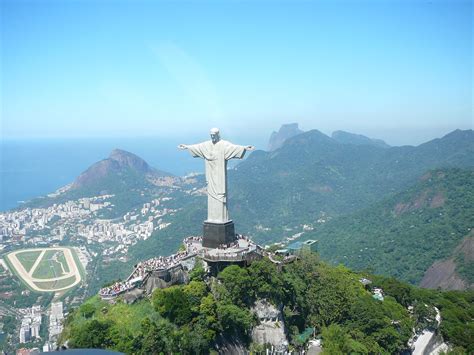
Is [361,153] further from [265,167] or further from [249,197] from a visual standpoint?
[249,197]

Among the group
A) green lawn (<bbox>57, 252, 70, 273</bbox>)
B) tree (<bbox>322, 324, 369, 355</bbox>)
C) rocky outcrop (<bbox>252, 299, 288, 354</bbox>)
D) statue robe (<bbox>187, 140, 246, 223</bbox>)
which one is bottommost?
green lawn (<bbox>57, 252, 70, 273</bbox>)

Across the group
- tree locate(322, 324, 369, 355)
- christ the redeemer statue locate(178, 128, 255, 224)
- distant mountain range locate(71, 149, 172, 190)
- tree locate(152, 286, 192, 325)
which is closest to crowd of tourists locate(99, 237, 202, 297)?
tree locate(152, 286, 192, 325)

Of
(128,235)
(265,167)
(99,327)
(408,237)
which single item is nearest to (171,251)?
(128,235)

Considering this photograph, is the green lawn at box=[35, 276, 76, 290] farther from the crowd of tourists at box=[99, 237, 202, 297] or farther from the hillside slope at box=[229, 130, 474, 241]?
Result: the crowd of tourists at box=[99, 237, 202, 297]

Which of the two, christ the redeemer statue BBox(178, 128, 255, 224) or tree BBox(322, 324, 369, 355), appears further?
christ the redeemer statue BBox(178, 128, 255, 224)

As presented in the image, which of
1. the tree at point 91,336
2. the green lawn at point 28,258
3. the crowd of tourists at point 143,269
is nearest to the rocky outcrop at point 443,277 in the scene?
the crowd of tourists at point 143,269

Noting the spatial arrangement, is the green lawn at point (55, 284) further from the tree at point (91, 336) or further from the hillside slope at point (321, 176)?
the tree at point (91, 336)
